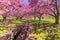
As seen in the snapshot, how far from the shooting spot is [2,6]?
23.8 meters

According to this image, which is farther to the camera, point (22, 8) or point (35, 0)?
point (22, 8)

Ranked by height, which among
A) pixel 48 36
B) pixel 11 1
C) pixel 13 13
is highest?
pixel 11 1

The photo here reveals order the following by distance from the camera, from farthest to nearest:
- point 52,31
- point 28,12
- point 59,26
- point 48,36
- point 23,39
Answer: point 28,12
point 59,26
point 52,31
point 48,36
point 23,39

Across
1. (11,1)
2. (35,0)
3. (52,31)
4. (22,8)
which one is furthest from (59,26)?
(11,1)

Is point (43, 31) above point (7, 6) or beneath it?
beneath

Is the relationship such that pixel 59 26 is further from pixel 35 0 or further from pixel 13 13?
pixel 13 13

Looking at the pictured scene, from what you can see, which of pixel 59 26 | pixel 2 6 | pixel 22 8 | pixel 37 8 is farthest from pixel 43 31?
pixel 2 6

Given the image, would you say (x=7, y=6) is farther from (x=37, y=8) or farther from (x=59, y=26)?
(x=59, y=26)

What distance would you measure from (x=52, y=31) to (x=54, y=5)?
3.43 m

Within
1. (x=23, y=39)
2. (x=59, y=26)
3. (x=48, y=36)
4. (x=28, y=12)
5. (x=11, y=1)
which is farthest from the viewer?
(x=11, y=1)

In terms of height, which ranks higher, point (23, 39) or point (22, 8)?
point (22, 8)

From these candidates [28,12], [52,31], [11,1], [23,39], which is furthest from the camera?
[11,1]

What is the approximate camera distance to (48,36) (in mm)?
15633

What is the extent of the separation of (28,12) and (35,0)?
8.11 feet
